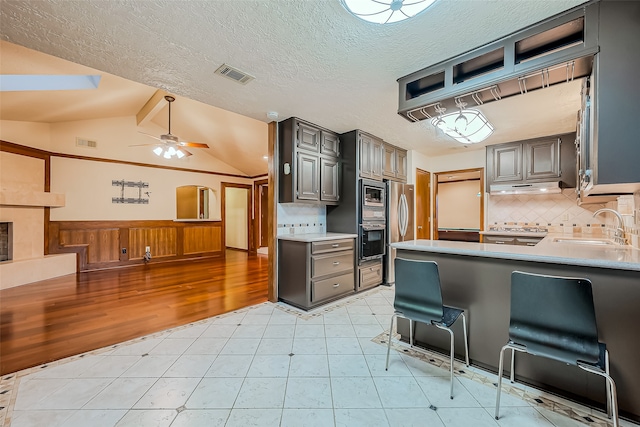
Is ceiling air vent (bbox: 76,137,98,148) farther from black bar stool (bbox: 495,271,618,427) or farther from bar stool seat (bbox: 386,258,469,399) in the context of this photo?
black bar stool (bbox: 495,271,618,427)

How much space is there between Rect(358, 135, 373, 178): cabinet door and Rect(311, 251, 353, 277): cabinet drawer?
A: 127 centimetres

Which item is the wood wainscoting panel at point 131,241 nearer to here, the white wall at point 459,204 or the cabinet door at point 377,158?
the cabinet door at point 377,158

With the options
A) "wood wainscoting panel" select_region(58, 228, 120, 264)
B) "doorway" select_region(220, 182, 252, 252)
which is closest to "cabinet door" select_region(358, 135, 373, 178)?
"doorway" select_region(220, 182, 252, 252)

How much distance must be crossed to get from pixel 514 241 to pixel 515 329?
126 inches

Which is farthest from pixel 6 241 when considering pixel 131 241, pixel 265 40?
pixel 265 40

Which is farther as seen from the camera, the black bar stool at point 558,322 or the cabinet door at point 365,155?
the cabinet door at point 365,155

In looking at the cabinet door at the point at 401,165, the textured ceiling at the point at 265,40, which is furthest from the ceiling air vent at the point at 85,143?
the cabinet door at the point at 401,165

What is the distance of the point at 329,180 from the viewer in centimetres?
402

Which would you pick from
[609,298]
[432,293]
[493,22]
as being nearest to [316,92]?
[493,22]

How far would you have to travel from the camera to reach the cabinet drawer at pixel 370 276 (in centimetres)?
405

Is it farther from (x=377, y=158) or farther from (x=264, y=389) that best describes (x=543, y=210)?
(x=264, y=389)

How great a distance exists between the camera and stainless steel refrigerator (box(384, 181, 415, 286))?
446cm

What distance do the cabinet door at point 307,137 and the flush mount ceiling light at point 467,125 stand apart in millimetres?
1538

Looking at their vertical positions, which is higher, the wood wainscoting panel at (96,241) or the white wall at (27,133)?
the white wall at (27,133)
